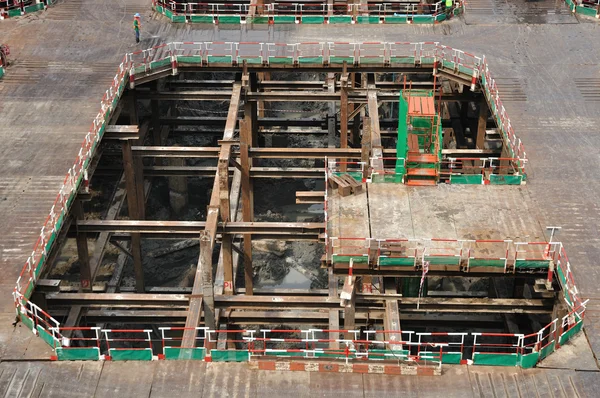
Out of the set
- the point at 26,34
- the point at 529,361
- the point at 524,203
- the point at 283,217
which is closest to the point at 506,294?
the point at 524,203

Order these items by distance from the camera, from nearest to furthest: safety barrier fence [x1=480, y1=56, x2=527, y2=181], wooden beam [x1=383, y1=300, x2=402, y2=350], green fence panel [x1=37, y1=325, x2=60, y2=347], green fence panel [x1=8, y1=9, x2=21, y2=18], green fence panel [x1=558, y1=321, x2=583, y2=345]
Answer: green fence panel [x1=37, y1=325, x2=60, y2=347] < green fence panel [x1=558, y1=321, x2=583, y2=345] < wooden beam [x1=383, y1=300, x2=402, y2=350] < safety barrier fence [x1=480, y1=56, x2=527, y2=181] < green fence panel [x1=8, y1=9, x2=21, y2=18]

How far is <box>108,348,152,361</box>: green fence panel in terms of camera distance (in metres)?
23.8

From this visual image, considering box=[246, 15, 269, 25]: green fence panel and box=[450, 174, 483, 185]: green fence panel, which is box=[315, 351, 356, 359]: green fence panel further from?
box=[246, 15, 269, 25]: green fence panel

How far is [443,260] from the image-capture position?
25.8 meters

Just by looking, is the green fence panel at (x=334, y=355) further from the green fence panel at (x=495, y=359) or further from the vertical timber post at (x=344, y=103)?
the vertical timber post at (x=344, y=103)

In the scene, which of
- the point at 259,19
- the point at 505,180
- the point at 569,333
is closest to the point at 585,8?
the point at 259,19

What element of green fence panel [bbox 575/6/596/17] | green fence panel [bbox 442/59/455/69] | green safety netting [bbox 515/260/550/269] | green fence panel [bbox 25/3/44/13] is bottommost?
green safety netting [bbox 515/260/550/269]

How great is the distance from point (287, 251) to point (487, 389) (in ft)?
67.7

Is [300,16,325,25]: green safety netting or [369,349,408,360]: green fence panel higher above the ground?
[300,16,325,25]: green safety netting

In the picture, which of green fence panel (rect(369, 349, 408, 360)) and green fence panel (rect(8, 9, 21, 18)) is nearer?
green fence panel (rect(369, 349, 408, 360))

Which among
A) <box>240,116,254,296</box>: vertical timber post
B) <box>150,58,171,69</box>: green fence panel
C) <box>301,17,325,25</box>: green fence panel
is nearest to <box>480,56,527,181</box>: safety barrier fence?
<box>301,17,325,25</box>: green fence panel

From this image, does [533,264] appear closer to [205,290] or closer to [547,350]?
[547,350]

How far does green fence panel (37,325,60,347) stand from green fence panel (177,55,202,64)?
671 inches

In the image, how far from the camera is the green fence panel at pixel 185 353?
23.9 m
